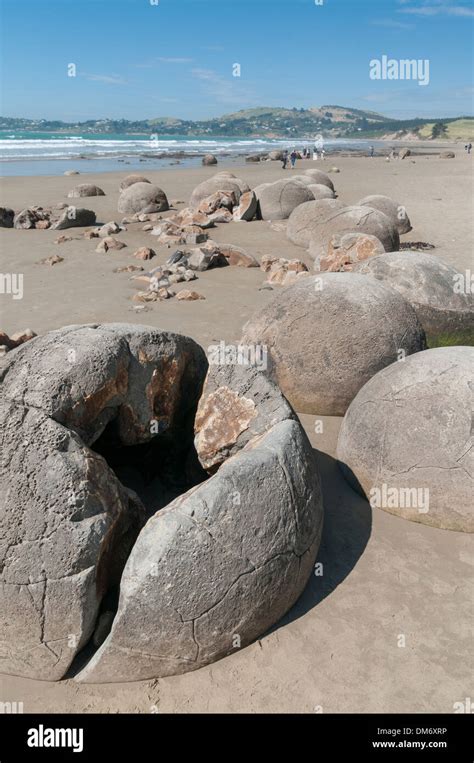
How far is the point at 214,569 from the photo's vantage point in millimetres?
3014

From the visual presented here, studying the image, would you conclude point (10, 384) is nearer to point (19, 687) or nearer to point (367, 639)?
point (19, 687)

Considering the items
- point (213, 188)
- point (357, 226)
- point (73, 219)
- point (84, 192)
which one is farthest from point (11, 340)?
point (84, 192)

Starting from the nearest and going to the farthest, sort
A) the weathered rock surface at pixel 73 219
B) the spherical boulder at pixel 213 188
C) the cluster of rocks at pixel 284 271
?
the cluster of rocks at pixel 284 271
the weathered rock surface at pixel 73 219
the spherical boulder at pixel 213 188

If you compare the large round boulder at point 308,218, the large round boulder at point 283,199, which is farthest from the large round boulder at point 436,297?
the large round boulder at point 283,199

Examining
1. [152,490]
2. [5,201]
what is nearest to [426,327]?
[152,490]

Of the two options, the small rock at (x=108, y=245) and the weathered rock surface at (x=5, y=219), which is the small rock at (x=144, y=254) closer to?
the small rock at (x=108, y=245)

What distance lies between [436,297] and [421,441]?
2.69 m

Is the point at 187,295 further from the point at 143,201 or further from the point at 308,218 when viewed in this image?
the point at 143,201

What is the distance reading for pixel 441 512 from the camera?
13.8ft

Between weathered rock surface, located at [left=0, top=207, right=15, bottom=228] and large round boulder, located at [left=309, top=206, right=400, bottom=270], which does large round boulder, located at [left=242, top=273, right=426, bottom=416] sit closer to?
large round boulder, located at [left=309, top=206, right=400, bottom=270]

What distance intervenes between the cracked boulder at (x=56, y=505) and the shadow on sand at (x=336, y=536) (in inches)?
42.8

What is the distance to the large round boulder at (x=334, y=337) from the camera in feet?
17.8

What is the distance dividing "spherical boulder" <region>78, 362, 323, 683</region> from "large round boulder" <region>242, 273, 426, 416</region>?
7.14ft

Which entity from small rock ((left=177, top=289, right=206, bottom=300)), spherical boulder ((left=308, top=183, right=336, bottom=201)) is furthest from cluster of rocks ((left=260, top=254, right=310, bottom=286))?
spherical boulder ((left=308, top=183, right=336, bottom=201))
